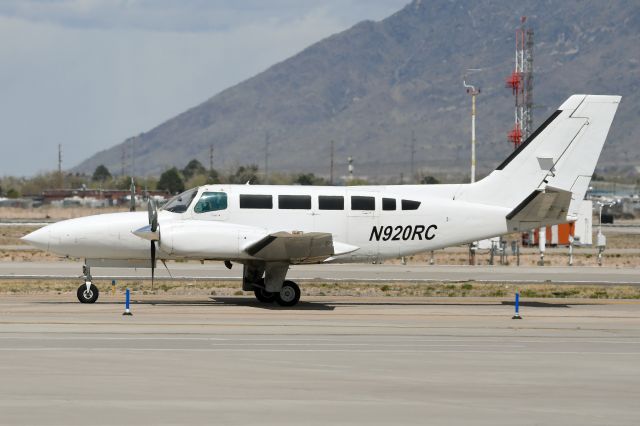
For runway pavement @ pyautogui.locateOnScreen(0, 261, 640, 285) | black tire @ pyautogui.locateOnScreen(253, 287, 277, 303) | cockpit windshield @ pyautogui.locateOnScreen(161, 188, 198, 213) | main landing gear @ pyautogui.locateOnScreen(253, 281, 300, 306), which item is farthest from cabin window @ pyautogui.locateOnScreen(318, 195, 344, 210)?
runway pavement @ pyautogui.locateOnScreen(0, 261, 640, 285)

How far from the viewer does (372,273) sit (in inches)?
1660

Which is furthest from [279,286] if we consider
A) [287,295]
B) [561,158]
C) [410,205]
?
[561,158]

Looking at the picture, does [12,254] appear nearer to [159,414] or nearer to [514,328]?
[514,328]

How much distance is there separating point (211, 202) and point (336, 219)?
339cm

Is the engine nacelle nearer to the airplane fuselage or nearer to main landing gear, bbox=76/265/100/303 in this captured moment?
the airplane fuselage

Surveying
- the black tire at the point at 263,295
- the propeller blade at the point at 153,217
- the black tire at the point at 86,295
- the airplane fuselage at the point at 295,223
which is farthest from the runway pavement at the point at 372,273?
the propeller blade at the point at 153,217

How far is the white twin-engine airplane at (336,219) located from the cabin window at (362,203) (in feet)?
0.09

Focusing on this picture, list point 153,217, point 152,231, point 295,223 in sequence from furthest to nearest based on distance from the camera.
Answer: point 295,223, point 152,231, point 153,217

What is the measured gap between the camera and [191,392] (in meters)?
16.1

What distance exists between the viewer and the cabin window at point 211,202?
94.8 ft

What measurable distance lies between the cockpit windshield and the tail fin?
24.3 feet

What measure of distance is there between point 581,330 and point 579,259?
31.2 meters

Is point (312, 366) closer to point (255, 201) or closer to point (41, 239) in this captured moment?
point (255, 201)

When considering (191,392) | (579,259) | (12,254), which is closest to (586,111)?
(191,392)
